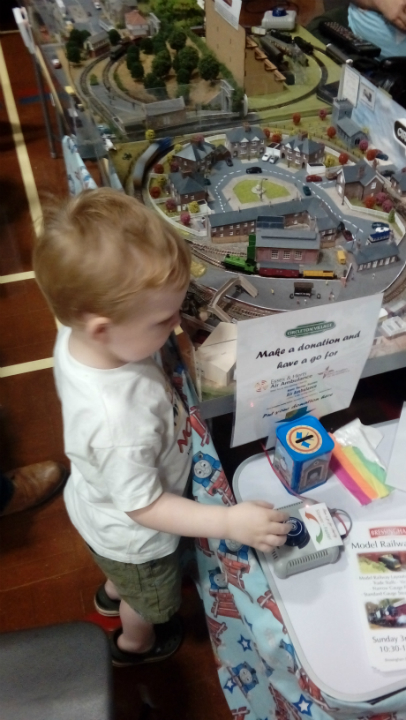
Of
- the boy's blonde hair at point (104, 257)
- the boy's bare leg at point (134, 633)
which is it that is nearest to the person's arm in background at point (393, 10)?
the boy's blonde hair at point (104, 257)

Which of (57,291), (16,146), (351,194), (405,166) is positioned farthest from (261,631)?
(16,146)

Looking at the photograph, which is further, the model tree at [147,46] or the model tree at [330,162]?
the model tree at [147,46]

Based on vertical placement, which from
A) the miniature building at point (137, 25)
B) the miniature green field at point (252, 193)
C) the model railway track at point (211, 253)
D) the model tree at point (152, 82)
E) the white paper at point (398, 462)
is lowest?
the white paper at point (398, 462)

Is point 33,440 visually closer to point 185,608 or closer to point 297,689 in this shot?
point 185,608

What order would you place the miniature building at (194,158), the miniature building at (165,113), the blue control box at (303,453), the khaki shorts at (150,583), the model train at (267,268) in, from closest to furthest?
the blue control box at (303,453)
the khaki shorts at (150,583)
the model train at (267,268)
the miniature building at (194,158)
the miniature building at (165,113)

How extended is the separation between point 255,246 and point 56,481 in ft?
3.27

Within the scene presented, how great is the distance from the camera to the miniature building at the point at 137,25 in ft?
7.50

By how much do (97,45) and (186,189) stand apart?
1.30 metres

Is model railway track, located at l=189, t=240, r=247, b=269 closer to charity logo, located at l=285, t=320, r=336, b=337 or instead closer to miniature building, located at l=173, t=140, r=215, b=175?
miniature building, located at l=173, t=140, r=215, b=175

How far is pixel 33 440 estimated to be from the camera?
1835 millimetres

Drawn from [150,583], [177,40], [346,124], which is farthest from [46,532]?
[177,40]

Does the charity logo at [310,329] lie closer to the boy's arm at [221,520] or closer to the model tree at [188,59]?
the boy's arm at [221,520]

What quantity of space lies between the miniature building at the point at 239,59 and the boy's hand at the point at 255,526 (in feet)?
4.91

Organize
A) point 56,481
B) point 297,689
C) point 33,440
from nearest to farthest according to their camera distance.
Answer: point 297,689 < point 56,481 < point 33,440
